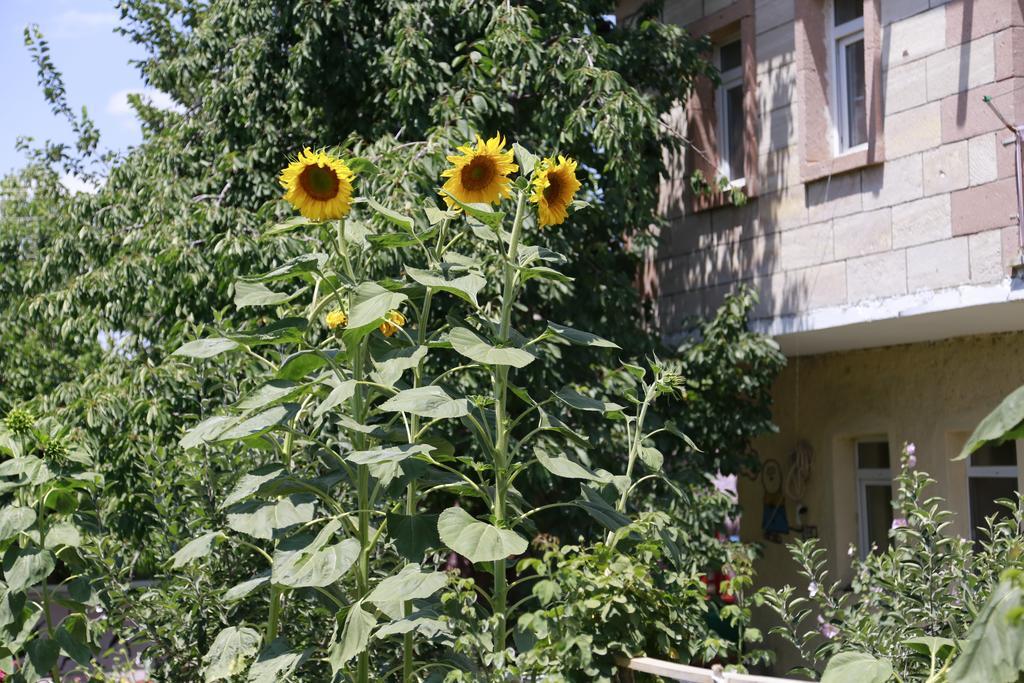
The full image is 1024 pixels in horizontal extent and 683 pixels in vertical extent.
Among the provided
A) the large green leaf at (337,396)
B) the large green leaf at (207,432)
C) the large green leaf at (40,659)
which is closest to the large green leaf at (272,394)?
the large green leaf at (207,432)

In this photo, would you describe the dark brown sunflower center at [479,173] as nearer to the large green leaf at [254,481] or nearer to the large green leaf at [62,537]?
the large green leaf at [254,481]

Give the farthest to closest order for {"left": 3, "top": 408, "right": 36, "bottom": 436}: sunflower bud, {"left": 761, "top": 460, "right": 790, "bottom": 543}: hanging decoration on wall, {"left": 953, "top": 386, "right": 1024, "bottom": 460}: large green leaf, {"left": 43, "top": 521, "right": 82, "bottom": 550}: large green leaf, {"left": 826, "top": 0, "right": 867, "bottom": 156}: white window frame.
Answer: {"left": 761, "top": 460, "right": 790, "bottom": 543}: hanging decoration on wall → {"left": 826, "top": 0, "right": 867, "bottom": 156}: white window frame → {"left": 3, "top": 408, "right": 36, "bottom": 436}: sunflower bud → {"left": 43, "top": 521, "right": 82, "bottom": 550}: large green leaf → {"left": 953, "top": 386, "right": 1024, "bottom": 460}: large green leaf

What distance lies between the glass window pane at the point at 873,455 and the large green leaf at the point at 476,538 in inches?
301

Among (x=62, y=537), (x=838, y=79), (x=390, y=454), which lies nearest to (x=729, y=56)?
(x=838, y=79)

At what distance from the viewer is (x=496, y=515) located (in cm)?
335

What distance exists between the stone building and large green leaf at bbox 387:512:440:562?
495 cm

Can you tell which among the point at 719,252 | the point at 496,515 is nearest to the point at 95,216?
the point at 719,252

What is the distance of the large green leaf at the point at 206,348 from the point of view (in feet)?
12.1

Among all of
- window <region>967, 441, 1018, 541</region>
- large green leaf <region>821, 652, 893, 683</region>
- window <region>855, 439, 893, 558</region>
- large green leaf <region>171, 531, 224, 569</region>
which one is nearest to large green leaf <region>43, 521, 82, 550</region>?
large green leaf <region>171, 531, 224, 569</region>

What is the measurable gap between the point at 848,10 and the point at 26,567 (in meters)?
7.29

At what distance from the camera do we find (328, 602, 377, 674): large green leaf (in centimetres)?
332

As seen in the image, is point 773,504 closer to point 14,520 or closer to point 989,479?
point 989,479

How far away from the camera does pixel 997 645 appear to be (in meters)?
2.01

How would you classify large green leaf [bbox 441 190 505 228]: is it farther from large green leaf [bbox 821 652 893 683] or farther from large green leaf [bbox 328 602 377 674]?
large green leaf [bbox 821 652 893 683]
